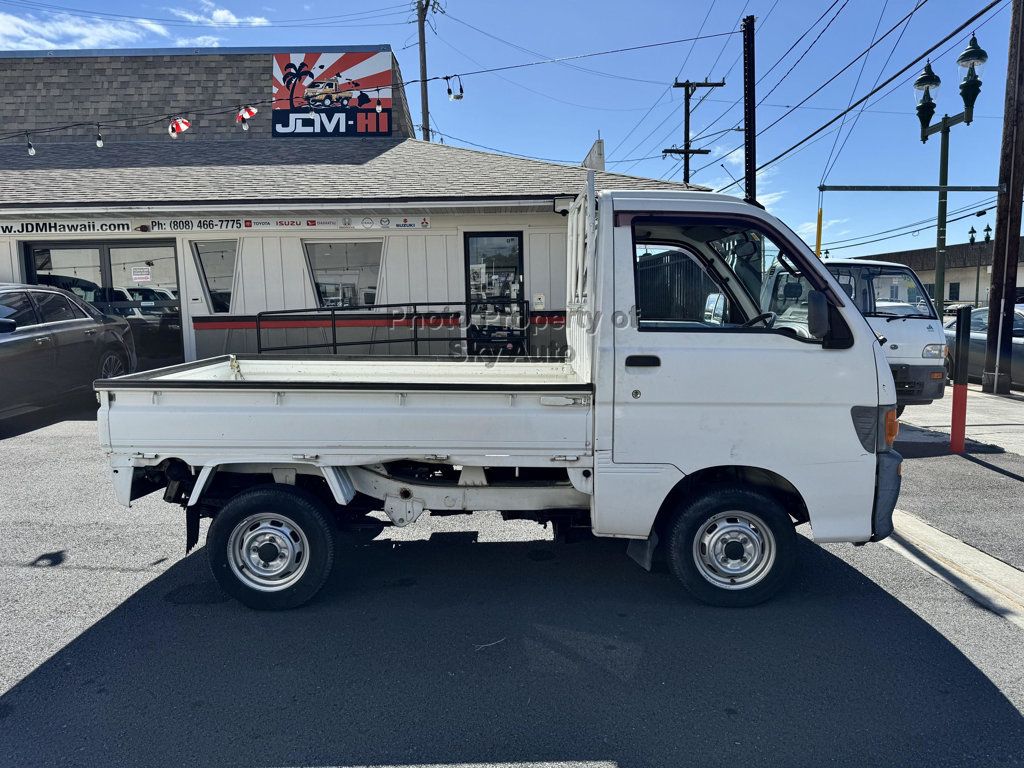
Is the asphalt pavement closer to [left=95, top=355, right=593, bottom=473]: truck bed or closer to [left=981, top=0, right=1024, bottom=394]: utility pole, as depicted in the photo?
[left=95, top=355, right=593, bottom=473]: truck bed

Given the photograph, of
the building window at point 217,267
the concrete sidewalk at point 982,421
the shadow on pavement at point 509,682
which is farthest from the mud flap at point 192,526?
the building window at point 217,267

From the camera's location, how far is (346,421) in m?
3.86

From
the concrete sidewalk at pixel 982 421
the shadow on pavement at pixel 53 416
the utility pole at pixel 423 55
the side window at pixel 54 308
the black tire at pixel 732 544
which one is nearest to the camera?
the black tire at pixel 732 544

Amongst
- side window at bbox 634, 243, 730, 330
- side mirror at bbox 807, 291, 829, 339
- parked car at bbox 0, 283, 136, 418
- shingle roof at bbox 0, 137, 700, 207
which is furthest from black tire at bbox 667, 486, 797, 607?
shingle roof at bbox 0, 137, 700, 207

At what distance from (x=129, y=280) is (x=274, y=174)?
3392 mm

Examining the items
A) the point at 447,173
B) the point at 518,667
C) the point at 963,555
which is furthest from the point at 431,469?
the point at 447,173

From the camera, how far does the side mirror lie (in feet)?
12.0

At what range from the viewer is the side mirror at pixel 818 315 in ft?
12.0

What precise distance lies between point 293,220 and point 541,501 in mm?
9619

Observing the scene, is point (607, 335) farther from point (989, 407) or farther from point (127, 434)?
point (989, 407)

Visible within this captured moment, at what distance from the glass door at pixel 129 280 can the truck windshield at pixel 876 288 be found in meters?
11.4

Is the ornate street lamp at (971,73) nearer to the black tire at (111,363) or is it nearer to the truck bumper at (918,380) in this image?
the truck bumper at (918,380)

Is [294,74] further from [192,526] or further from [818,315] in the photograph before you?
[818,315]

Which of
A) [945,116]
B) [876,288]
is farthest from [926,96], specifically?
[876,288]
